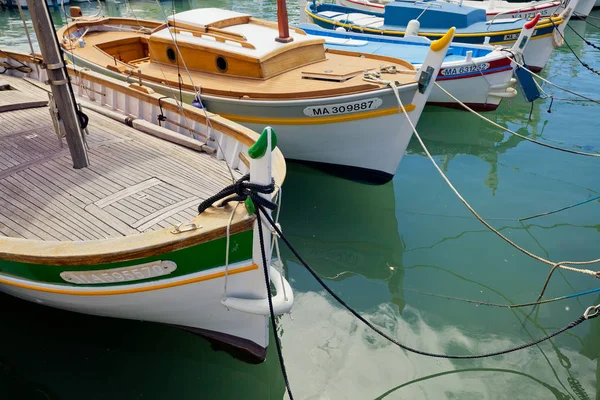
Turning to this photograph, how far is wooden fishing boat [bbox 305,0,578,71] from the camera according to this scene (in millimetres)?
14117

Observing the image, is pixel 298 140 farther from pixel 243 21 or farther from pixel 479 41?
pixel 479 41

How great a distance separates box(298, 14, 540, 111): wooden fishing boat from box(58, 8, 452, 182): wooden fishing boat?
8.18ft

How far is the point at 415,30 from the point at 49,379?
1214 centimetres

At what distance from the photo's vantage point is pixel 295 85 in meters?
7.79

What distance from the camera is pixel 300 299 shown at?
604cm

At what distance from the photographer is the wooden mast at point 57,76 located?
15.7 ft

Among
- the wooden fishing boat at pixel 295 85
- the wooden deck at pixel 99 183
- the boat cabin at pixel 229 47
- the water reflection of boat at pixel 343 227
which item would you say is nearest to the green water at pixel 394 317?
the water reflection of boat at pixel 343 227

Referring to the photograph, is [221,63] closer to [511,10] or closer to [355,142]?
[355,142]

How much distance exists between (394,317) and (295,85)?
4.19m

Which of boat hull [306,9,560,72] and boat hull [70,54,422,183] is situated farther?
boat hull [306,9,560,72]

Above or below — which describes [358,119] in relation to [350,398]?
above

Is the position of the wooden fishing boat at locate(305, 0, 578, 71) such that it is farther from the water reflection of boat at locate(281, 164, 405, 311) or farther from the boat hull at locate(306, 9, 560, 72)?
the water reflection of boat at locate(281, 164, 405, 311)

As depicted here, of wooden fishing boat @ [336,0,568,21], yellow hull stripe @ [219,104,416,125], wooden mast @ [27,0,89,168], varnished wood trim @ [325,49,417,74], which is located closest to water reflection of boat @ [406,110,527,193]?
varnished wood trim @ [325,49,417,74]

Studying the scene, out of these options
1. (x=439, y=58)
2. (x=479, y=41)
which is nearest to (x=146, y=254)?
(x=439, y=58)
